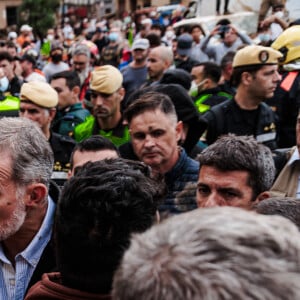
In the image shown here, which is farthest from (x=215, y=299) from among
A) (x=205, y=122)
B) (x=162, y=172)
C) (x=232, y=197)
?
(x=205, y=122)

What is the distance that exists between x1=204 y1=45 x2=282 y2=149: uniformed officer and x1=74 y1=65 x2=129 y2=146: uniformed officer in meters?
0.76

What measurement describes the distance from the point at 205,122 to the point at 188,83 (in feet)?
4.58

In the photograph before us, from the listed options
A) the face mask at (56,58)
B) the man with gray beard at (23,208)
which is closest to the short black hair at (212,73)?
the man with gray beard at (23,208)

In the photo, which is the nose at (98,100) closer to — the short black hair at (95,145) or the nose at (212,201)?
the short black hair at (95,145)

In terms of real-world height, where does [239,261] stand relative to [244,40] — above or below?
above

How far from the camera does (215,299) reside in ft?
3.11

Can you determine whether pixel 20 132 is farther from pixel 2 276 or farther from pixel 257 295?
pixel 257 295

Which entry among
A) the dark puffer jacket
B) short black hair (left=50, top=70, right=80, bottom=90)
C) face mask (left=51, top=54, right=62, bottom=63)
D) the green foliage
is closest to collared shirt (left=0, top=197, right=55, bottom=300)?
the dark puffer jacket

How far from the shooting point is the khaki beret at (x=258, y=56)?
4559mm

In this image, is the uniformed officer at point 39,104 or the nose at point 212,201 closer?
the nose at point 212,201

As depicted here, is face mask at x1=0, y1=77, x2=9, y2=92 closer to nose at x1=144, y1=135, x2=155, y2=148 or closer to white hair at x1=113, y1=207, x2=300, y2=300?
nose at x1=144, y1=135, x2=155, y2=148

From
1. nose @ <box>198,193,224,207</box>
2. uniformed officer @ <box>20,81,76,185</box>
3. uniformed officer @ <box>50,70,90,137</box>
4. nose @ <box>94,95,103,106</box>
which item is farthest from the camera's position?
uniformed officer @ <box>50,70,90,137</box>

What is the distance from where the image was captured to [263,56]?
180 inches

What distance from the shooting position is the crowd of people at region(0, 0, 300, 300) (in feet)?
3.26
